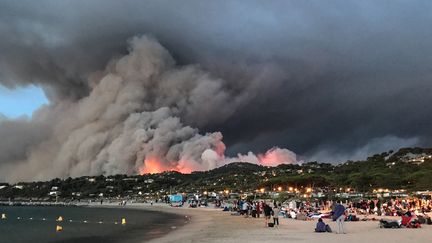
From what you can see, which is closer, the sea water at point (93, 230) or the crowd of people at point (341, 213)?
the crowd of people at point (341, 213)

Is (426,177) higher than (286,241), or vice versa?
(426,177)

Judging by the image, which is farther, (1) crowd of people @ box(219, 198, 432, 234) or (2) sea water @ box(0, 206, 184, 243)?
(2) sea water @ box(0, 206, 184, 243)

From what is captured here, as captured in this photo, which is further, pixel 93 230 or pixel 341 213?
pixel 93 230

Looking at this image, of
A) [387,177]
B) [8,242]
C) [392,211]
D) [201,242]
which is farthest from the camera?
[387,177]

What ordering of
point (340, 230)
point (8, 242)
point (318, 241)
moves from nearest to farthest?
point (318, 241), point (340, 230), point (8, 242)

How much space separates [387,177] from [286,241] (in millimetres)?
61644

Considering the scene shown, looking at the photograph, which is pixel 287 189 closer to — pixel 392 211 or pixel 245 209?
pixel 245 209

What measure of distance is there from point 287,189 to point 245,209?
4886cm

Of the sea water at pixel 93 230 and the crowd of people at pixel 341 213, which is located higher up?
the crowd of people at pixel 341 213

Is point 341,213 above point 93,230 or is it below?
above

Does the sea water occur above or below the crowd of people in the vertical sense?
below

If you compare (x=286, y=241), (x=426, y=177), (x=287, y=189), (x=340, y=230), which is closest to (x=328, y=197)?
(x=426, y=177)

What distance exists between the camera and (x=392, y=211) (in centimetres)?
4047

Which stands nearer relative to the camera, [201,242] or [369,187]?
[201,242]
